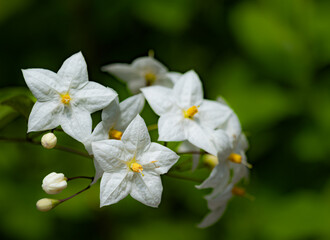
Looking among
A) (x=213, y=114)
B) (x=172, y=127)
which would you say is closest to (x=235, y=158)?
(x=213, y=114)

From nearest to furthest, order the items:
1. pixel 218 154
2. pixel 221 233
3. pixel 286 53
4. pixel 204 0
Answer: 1. pixel 218 154
2. pixel 286 53
3. pixel 221 233
4. pixel 204 0

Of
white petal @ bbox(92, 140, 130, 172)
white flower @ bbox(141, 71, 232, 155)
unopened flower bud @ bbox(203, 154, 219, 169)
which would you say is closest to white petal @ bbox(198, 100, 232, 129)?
white flower @ bbox(141, 71, 232, 155)

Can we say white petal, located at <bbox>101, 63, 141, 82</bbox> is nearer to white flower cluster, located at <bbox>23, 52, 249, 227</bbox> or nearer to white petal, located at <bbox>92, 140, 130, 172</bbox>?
white flower cluster, located at <bbox>23, 52, 249, 227</bbox>

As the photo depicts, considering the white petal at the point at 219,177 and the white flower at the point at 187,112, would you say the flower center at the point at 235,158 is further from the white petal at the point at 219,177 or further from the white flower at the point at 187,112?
the white flower at the point at 187,112

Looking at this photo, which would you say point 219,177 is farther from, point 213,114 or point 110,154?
point 110,154

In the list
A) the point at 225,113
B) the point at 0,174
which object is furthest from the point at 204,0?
the point at 0,174

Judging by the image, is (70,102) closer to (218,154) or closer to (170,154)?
(170,154)
